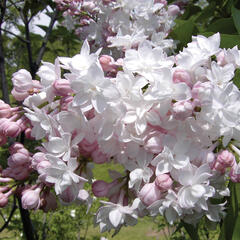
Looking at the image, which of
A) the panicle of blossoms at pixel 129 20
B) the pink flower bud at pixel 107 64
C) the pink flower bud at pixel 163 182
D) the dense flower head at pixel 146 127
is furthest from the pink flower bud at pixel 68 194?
the panicle of blossoms at pixel 129 20

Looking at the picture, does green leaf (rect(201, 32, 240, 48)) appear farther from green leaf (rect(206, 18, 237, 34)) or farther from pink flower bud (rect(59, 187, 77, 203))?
pink flower bud (rect(59, 187, 77, 203))

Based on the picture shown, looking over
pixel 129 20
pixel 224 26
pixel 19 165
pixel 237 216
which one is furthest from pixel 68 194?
pixel 129 20

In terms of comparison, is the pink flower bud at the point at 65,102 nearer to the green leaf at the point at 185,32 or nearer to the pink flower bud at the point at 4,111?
the pink flower bud at the point at 4,111

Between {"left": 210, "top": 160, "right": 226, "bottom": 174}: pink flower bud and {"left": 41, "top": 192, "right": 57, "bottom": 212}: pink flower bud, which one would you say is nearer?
{"left": 210, "top": 160, "right": 226, "bottom": 174}: pink flower bud

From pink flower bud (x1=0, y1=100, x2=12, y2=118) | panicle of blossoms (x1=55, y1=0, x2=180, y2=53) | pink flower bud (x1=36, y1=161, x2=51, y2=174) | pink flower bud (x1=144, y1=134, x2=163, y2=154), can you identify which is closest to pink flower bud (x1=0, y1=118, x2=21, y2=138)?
pink flower bud (x1=0, y1=100, x2=12, y2=118)

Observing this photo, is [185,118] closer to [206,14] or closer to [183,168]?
[183,168]

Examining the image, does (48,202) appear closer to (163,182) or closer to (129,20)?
(163,182)
